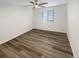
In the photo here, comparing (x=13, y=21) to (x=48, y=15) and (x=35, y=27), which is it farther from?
(x=48, y=15)

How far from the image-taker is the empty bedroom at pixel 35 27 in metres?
3.28

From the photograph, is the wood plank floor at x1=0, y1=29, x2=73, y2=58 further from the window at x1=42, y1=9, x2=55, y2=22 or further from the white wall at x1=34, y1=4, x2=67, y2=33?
the window at x1=42, y1=9, x2=55, y2=22

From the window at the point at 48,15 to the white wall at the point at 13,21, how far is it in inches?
53.2

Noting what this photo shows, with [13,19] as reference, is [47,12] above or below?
above

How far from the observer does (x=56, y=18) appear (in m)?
6.04

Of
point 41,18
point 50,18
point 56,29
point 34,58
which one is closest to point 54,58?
point 34,58

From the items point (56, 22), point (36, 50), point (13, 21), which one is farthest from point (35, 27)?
point (36, 50)

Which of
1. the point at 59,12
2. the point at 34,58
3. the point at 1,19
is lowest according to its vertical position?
the point at 34,58

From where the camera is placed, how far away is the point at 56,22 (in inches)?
239

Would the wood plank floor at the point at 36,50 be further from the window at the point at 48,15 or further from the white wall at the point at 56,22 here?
the window at the point at 48,15

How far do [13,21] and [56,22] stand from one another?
10.8 feet

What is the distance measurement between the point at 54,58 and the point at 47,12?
469cm

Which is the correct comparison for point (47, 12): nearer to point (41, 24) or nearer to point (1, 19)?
point (41, 24)

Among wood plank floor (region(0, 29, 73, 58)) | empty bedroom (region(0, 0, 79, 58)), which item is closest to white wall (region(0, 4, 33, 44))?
empty bedroom (region(0, 0, 79, 58))
